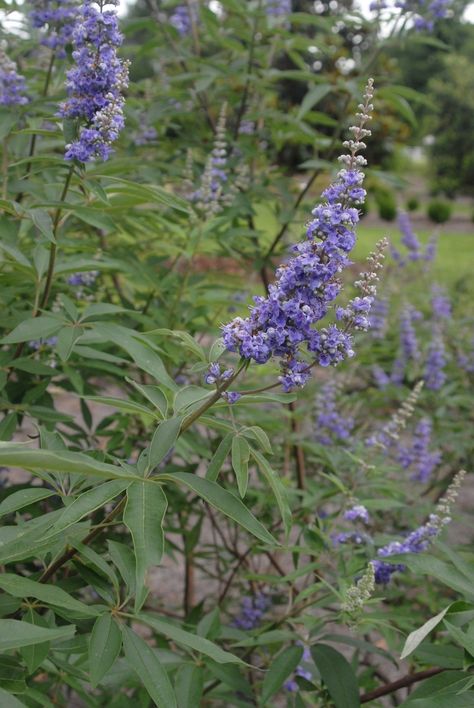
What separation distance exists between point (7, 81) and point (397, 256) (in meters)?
4.65

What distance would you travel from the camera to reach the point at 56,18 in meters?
3.24

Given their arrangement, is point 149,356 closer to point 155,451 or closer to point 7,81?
point 155,451

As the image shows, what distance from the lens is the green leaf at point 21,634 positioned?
5.10 ft

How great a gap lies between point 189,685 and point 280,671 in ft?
1.03

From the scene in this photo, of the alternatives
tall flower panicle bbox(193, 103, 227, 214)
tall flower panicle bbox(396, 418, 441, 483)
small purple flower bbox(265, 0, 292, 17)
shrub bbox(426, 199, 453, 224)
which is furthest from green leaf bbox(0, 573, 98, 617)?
shrub bbox(426, 199, 453, 224)

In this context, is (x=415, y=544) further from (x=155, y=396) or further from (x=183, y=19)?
(x=183, y=19)

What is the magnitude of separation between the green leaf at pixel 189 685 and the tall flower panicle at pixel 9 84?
2.19 meters

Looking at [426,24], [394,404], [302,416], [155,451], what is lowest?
[394,404]

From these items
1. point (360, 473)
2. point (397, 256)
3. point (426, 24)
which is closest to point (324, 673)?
point (360, 473)

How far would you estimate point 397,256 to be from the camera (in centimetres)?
720

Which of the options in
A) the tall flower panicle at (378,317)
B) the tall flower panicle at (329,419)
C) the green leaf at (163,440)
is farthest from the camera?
the tall flower panicle at (378,317)

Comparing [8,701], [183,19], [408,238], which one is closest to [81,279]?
[8,701]

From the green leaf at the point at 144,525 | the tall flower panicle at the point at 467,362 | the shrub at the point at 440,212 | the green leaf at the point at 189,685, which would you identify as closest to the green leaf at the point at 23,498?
the green leaf at the point at 144,525

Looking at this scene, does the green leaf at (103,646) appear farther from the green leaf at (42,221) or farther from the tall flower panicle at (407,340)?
the tall flower panicle at (407,340)
